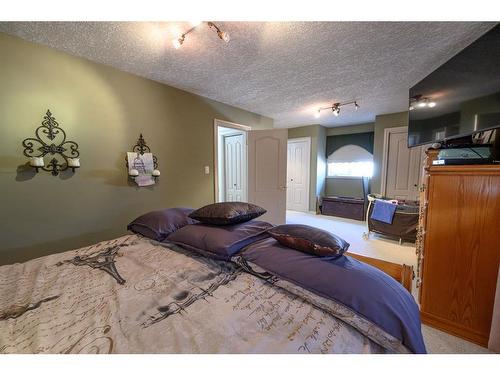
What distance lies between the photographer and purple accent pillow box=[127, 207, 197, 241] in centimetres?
166

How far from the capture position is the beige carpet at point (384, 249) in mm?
1419

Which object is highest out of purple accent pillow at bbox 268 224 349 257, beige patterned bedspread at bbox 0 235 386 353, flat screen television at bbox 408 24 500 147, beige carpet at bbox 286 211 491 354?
flat screen television at bbox 408 24 500 147

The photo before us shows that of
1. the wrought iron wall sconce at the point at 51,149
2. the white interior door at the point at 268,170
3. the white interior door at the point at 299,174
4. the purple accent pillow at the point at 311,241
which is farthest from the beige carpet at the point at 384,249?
the wrought iron wall sconce at the point at 51,149

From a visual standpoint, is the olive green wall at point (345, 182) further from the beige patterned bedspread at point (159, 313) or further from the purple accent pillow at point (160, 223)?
the beige patterned bedspread at point (159, 313)

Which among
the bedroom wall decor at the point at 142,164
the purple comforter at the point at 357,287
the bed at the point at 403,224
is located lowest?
the bed at the point at 403,224

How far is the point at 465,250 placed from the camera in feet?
4.72

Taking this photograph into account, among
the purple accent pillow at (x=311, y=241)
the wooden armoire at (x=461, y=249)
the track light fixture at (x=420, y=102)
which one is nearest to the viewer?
the purple accent pillow at (x=311, y=241)

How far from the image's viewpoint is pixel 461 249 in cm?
145

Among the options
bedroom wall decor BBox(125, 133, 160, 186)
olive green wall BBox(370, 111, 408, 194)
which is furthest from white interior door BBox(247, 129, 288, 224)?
olive green wall BBox(370, 111, 408, 194)

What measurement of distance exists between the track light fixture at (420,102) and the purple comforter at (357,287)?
2325mm

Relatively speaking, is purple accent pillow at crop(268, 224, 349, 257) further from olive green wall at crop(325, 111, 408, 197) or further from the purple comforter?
olive green wall at crop(325, 111, 408, 197)

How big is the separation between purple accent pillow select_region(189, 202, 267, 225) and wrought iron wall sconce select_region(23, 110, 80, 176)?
4.51 feet
